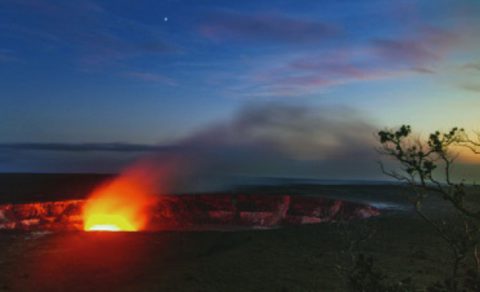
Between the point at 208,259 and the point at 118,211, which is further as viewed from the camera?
the point at 118,211

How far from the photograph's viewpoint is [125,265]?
71.6ft

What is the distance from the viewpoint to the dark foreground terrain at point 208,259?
18750 millimetres

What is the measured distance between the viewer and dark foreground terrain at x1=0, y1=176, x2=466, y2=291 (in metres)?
18.8

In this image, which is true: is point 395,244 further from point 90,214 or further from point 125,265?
point 90,214

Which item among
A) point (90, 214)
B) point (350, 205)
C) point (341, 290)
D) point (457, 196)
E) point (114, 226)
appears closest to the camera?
point (457, 196)

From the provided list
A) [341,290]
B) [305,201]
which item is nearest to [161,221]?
[305,201]

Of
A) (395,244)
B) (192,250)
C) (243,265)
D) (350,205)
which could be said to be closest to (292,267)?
(243,265)

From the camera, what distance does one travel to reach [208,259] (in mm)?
21984

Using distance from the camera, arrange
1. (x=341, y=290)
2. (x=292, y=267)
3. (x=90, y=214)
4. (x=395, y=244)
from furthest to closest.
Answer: (x=90, y=214) → (x=395, y=244) → (x=292, y=267) → (x=341, y=290)

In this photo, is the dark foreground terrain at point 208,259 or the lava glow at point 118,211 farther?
the lava glow at point 118,211

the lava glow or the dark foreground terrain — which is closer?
the dark foreground terrain

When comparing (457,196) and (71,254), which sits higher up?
(457,196)

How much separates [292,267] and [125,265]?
777 centimetres

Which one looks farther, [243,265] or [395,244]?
[395,244]
